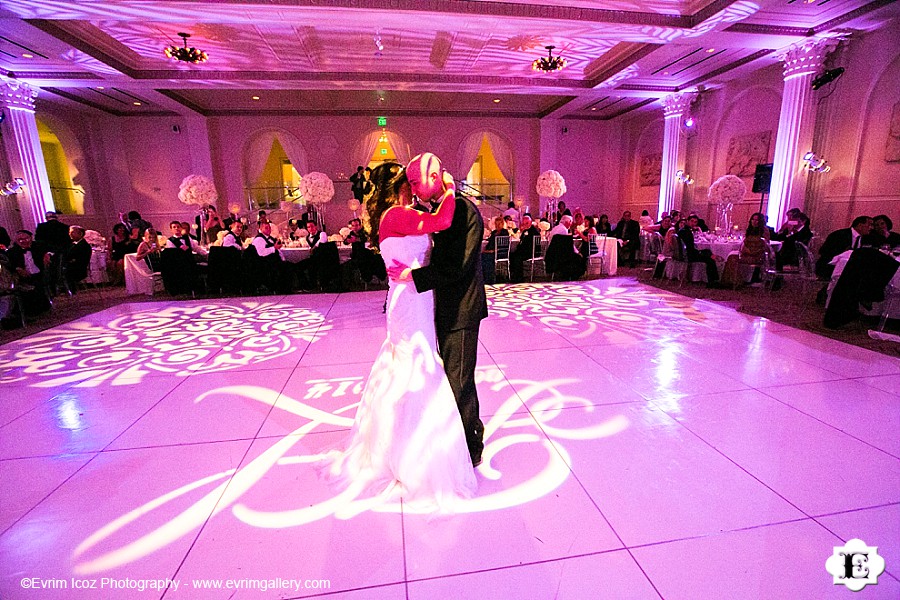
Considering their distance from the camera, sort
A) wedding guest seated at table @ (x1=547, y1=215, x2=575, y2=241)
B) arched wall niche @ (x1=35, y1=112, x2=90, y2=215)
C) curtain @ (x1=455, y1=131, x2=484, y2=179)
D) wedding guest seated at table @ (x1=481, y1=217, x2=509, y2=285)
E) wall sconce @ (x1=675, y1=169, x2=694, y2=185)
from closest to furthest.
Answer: wedding guest seated at table @ (x1=481, y1=217, x2=509, y2=285), wedding guest seated at table @ (x1=547, y1=215, x2=575, y2=241), wall sconce @ (x1=675, y1=169, x2=694, y2=185), arched wall niche @ (x1=35, y1=112, x2=90, y2=215), curtain @ (x1=455, y1=131, x2=484, y2=179)

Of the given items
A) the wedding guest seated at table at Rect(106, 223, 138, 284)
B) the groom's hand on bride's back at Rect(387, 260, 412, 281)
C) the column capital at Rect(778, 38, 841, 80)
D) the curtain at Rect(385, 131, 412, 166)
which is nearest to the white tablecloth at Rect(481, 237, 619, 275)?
the column capital at Rect(778, 38, 841, 80)

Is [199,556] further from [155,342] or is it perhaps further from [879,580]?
[155,342]

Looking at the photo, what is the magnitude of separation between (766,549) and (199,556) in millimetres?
2044

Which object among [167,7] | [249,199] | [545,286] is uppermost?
[167,7]

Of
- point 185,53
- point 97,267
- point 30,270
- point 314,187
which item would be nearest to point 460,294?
point 314,187

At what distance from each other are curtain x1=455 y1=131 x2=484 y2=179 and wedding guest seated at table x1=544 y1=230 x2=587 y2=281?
19.2ft

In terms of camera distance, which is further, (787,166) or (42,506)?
(787,166)

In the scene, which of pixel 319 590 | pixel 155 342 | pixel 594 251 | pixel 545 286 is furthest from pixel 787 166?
pixel 155 342

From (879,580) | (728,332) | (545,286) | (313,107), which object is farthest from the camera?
(313,107)

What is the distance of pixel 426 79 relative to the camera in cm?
855

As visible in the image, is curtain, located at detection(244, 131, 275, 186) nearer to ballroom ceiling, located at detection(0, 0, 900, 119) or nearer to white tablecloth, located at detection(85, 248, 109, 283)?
ballroom ceiling, located at detection(0, 0, 900, 119)
